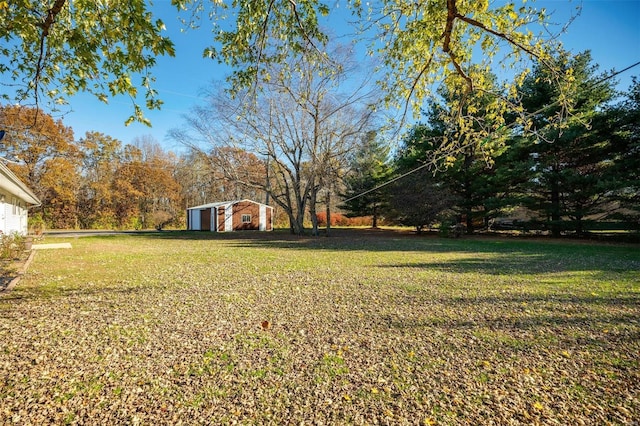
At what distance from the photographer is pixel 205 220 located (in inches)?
1105

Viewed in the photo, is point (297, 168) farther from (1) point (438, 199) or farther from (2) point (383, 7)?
(2) point (383, 7)

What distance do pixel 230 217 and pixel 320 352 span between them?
2608 centimetres

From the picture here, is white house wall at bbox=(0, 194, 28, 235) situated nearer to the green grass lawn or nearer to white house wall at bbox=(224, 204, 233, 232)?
the green grass lawn

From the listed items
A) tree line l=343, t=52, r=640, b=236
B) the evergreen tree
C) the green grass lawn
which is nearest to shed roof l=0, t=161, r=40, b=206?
A: the green grass lawn

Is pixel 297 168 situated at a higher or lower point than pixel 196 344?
higher

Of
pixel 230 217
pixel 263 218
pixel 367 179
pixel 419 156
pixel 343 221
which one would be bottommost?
pixel 343 221

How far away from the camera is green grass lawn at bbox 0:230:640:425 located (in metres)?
2.10

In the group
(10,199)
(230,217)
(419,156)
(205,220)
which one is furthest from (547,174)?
(10,199)

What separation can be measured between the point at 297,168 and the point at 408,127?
14.9 meters

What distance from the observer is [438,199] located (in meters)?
19.0

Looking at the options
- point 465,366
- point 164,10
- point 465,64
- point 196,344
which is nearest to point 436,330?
point 465,366

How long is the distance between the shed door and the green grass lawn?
22144 mm

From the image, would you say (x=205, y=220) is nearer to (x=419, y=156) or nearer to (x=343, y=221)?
(x=343, y=221)

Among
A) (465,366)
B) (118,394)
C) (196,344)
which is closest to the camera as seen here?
(118,394)
